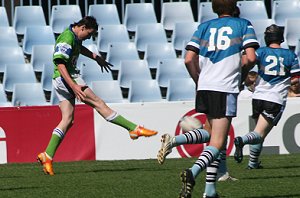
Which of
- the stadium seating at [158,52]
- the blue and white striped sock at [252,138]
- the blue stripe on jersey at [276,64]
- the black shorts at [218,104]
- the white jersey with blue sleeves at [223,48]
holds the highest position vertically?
the white jersey with blue sleeves at [223,48]

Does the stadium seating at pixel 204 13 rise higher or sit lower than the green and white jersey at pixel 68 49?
lower

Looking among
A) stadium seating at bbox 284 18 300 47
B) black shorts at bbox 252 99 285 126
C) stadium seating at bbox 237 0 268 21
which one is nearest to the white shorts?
black shorts at bbox 252 99 285 126

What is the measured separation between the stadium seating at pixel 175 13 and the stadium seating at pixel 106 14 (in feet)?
3.09

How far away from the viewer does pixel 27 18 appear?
18.8 meters

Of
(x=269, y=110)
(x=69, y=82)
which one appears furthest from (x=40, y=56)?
(x=269, y=110)

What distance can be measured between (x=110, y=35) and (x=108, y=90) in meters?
2.14

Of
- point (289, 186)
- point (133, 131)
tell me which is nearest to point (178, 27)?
point (133, 131)

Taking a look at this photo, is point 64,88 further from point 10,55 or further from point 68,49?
point 10,55

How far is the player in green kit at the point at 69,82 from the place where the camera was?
11.6 m

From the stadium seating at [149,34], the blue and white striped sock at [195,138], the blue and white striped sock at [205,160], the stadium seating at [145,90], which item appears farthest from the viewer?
the stadium seating at [149,34]

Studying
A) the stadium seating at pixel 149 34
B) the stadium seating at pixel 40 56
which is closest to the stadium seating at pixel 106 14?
the stadium seating at pixel 149 34

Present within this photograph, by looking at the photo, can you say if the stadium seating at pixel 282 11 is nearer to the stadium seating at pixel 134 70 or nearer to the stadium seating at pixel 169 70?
the stadium seating at pixel 169 70

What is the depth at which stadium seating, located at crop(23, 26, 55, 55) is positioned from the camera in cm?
1833

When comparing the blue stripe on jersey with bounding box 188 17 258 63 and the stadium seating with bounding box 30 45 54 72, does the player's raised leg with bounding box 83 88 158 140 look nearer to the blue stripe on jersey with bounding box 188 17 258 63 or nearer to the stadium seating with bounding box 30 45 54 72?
the blue stripe on jersey with bounding box 188 17 258 63
